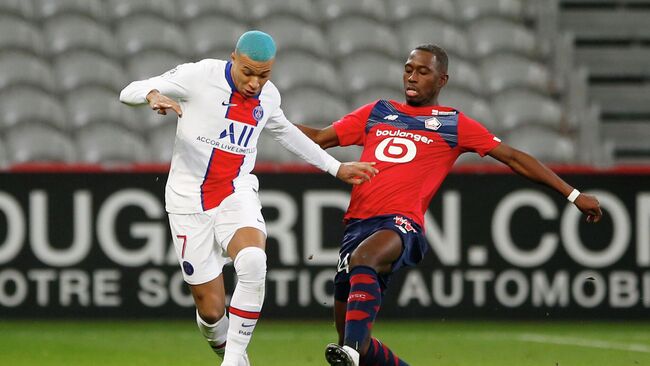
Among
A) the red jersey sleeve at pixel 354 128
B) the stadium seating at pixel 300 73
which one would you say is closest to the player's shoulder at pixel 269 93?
the red jersey sleeve at pixel 354 128

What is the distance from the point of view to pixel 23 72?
12.8m

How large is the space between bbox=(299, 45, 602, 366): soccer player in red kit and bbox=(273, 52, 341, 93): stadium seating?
20.8 feet

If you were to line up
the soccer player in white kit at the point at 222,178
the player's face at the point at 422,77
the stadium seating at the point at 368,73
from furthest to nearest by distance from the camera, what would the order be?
1. the stadium seating at the point at 368,73
2. the player's face at the point at 422,77
3. the soccer player in white kit at the point at 222,178

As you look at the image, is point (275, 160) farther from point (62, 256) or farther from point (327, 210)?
point (62, 256)

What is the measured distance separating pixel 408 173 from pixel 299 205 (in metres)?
4.36

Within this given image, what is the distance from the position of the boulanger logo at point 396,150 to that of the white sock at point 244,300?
85cm

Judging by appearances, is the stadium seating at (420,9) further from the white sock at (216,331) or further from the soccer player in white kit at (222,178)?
the white sock at (216,331)

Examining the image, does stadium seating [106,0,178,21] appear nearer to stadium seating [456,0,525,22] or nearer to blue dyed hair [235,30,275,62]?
stadium seating [456,0,525,22]

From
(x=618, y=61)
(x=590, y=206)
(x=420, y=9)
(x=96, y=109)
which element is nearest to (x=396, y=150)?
(x=590, y=206)

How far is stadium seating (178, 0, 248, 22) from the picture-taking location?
14055mm

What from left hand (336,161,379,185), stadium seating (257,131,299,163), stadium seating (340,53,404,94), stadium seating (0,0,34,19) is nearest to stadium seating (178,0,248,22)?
stadium seating (340,53,404,94)

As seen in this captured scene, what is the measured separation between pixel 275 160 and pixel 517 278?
270cm

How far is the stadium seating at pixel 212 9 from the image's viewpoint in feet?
46.1

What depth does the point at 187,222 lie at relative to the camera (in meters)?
6.91
